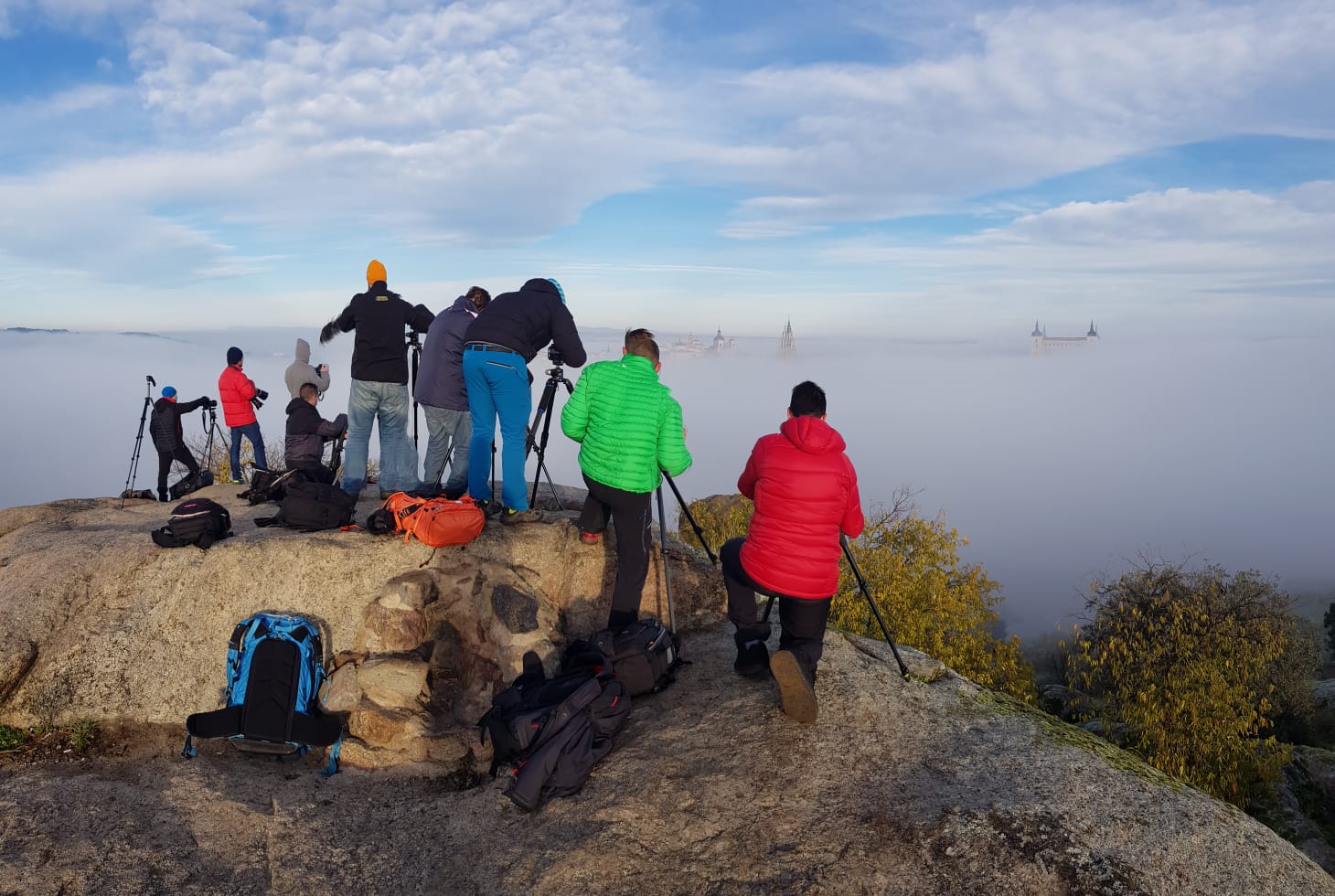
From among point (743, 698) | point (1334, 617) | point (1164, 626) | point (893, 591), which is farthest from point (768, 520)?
point (1334, 617)

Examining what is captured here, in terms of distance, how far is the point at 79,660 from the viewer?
6.61 m

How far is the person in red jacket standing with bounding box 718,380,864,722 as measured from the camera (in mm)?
5320

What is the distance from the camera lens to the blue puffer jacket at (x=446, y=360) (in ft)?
25.8

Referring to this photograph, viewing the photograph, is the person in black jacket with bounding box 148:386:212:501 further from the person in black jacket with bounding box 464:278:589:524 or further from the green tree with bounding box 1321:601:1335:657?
the green tree with bounding box 1321:601:1335:657

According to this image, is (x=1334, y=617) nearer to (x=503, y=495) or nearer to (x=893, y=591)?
(x=893, y=591)

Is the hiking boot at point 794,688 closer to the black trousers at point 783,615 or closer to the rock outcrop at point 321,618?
the black trousers at point 783,615

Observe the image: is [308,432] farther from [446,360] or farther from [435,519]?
[435,519]

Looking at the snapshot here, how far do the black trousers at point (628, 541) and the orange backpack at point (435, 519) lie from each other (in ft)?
4.43

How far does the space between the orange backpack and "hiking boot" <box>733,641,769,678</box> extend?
2.91 metres

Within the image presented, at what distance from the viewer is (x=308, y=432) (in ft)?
31.2

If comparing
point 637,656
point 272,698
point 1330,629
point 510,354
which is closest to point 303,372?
point 510,354

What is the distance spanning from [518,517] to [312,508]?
2073 millimetres

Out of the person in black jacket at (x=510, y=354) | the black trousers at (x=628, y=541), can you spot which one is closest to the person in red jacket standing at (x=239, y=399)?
the person in black jacket at (x=510, y=354)

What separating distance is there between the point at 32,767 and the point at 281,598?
2073mm
